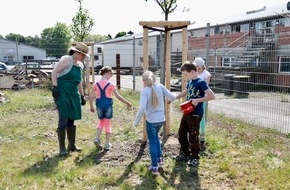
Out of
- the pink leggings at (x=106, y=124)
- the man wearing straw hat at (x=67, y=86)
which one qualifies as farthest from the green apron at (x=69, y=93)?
the pink leggings at (x=106, y=124)

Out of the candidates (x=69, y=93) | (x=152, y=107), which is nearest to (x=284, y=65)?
(x=152, y=107)

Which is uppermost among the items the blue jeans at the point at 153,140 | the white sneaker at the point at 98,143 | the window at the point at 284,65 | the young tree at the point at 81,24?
the young tree at the point at 81,24

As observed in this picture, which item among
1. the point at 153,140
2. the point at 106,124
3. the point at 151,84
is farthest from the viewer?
the point at 106,124

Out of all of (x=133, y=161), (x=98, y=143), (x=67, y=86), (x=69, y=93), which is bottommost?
(x=133, y=161)

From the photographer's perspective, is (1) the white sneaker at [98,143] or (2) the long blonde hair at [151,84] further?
(1) the white sneaker at [98,143]

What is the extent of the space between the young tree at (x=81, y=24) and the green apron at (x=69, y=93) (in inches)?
335

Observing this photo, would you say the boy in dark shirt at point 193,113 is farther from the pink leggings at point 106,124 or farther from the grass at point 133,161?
the pink leggings at point 106,124

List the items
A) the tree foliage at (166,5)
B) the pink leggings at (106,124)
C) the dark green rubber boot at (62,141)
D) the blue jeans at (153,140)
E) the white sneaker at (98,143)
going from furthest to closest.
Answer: the tree foliage at (166,5)
the white sneaker at (98,143)
the pink leggings at (106,124)
the dark green rubber boot at (62,141)
the blue jeans at (153,140)

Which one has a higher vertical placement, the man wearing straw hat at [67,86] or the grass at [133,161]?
the man wearing straw hat at [67,86]

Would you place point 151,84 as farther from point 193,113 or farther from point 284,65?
point 284,65

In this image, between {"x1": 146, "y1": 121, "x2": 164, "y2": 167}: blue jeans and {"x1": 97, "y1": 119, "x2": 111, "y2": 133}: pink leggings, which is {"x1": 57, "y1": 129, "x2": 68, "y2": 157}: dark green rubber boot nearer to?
{"x1": 97, "y1": 119, "x2": 111, "y2": 133}: pink leggings

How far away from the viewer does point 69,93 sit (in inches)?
202

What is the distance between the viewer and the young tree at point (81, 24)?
13062mm

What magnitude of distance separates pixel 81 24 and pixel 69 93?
8.68 metres
